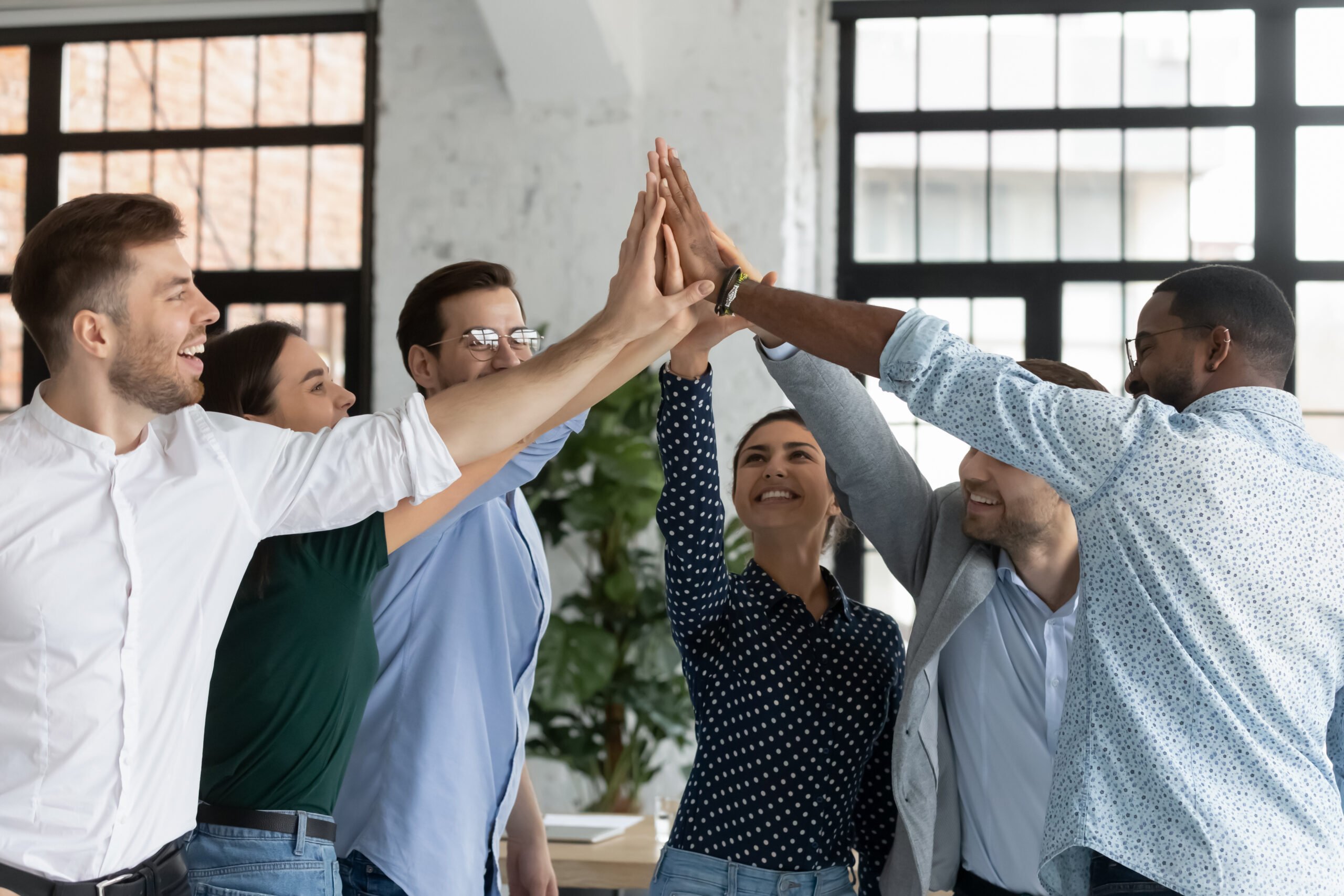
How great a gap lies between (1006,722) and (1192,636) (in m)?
0.44

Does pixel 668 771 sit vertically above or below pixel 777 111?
below

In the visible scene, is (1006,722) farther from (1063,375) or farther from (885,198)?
(885,198)

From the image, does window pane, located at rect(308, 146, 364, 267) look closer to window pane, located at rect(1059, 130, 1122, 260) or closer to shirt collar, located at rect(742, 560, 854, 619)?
window pane, located at rect(1059, 130, 1122, 260)

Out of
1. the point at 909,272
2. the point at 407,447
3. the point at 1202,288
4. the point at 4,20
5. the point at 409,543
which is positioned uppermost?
the point at 4,20

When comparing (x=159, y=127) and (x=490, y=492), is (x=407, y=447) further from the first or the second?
(x=159, y=127)

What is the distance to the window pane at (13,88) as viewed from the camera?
5.48 m

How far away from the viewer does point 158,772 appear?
129cm

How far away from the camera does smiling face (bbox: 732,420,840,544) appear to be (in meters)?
2.08

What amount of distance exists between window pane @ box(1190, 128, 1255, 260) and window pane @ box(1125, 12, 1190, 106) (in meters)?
0.21

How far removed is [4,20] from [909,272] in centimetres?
402

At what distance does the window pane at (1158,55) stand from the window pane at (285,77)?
3.37 meters

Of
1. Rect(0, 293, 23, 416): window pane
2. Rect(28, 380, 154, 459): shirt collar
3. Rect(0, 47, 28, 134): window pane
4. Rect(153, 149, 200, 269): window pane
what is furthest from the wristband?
Rect(0, 47, 28, 134): window pane

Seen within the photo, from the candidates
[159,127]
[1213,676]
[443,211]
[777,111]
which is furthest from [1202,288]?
[159,127]

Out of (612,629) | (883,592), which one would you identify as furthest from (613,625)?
(883,592)
